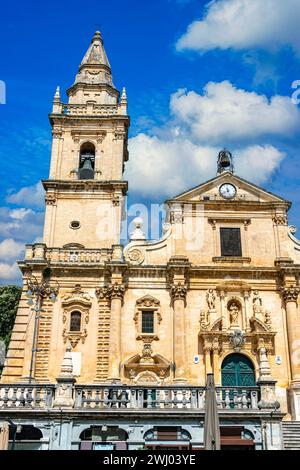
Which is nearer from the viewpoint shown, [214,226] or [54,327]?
[54,327]

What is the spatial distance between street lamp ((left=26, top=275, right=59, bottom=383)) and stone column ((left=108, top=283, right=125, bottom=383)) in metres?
3.09

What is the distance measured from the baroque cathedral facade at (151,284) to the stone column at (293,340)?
54 millimetres

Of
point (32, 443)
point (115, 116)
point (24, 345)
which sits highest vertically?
point (115, 116)

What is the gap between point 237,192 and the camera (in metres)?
31.3

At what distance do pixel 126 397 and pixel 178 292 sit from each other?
1245cm

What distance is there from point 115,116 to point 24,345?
15.3m

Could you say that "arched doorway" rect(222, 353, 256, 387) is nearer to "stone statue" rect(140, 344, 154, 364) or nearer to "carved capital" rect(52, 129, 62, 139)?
"stone statue" rect(140, 344, 154, 364)

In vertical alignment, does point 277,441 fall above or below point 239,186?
below

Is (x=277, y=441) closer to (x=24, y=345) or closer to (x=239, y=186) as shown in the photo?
(x=24, y=345)

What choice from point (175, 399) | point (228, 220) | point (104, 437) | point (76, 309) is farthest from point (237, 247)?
point (104, 437)

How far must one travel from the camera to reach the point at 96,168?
3241 cm
